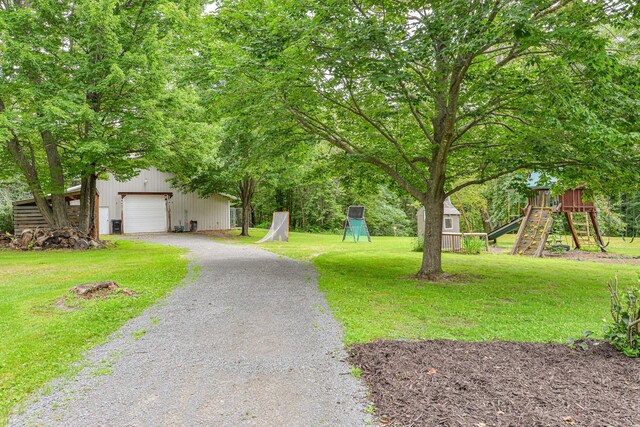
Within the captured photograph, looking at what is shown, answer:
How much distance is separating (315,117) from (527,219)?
11480 mm

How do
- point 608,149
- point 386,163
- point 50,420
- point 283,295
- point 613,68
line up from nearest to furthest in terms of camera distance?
point 50,420 → point 613,68 → point 608,149 → point 283,295 → point 386,163

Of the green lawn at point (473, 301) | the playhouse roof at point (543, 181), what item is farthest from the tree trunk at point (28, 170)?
the playhouse roof at point (543, 181)

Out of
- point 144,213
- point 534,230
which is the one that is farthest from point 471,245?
point 144,213

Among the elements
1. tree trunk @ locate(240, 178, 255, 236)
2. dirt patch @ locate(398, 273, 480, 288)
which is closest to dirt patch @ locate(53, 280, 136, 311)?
dirt patch @ locate(398, 273, 480, 288)

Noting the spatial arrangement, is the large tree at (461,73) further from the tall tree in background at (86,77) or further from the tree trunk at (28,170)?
the tree trunk at (28,170)

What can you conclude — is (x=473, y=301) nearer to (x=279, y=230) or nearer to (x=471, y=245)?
(x=471, y=245)

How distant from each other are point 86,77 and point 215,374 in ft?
44.4

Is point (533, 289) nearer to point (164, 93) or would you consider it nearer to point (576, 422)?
point (576, 422)

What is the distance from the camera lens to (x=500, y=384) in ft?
10.4

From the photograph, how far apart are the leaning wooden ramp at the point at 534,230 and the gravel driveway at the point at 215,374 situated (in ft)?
43.0

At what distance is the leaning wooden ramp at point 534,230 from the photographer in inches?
621

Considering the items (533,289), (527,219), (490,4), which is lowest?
(533,289)

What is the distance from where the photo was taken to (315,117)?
399 inches

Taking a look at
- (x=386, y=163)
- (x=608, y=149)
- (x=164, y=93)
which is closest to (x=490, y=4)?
(x=608, y=149)
